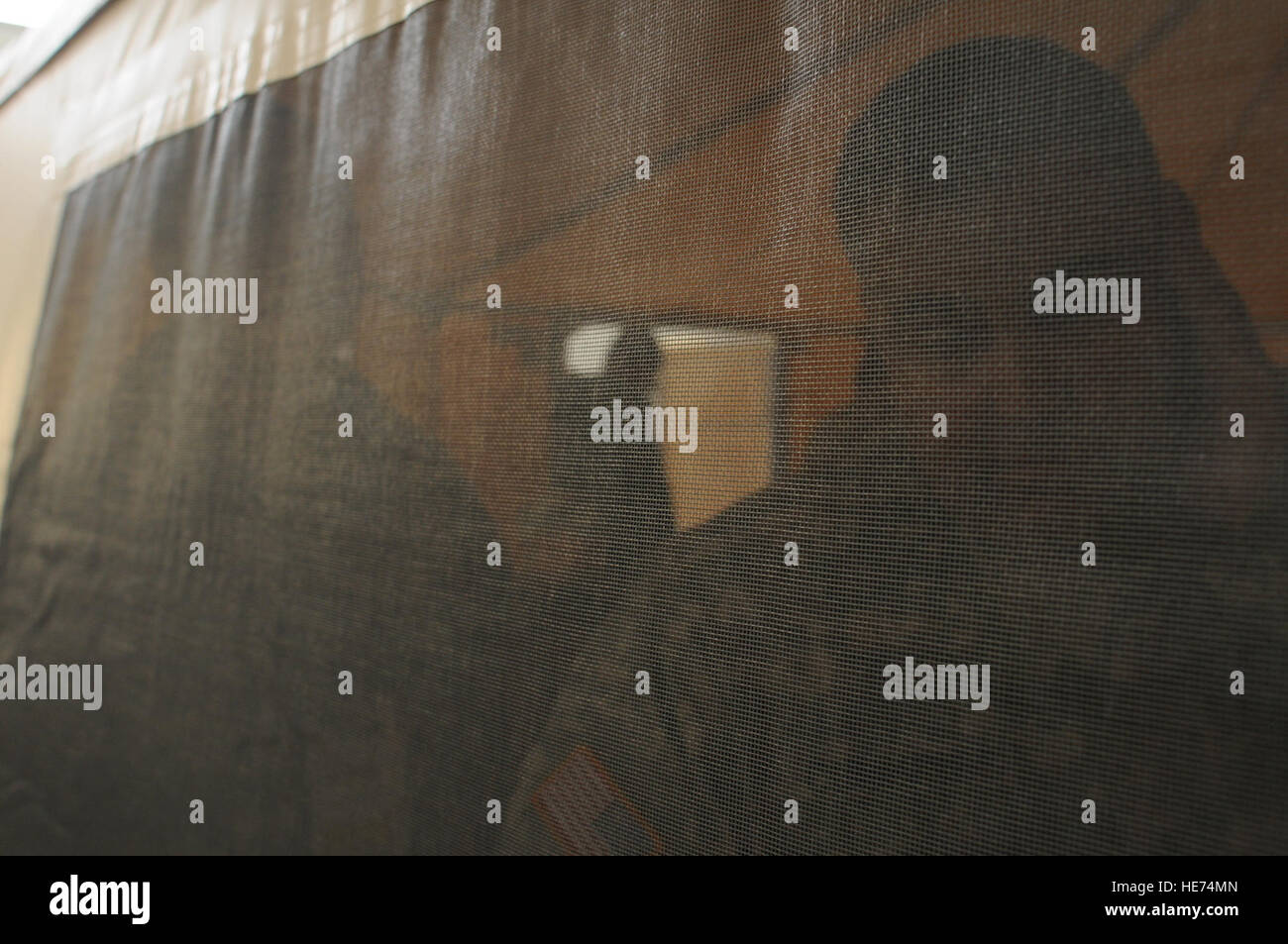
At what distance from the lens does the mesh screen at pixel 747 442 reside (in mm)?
458

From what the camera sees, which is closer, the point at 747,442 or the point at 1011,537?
the point at 1011,537

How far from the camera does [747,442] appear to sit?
617 millimetres

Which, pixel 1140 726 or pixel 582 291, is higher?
pixel 582 291

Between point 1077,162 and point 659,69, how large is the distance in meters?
0.33

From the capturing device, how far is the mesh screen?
1.50ft

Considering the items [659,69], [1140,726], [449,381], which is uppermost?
[659,69]

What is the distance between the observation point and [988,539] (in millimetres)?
511

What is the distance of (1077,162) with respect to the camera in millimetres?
492
